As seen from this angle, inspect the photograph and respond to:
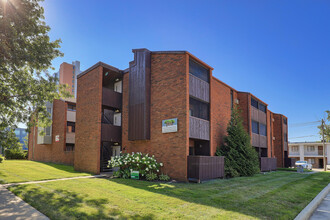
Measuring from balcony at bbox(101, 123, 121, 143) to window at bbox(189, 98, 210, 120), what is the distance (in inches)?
246

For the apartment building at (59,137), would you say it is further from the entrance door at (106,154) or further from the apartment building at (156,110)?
the apartment building at (156,110)

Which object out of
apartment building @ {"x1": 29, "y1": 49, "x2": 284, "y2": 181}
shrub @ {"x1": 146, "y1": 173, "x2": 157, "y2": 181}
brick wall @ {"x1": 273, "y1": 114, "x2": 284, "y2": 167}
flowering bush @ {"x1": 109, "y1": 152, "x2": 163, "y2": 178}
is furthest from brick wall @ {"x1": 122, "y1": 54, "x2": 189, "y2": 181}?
brick wall @ {"x1": 273, "y1": 114, "x2": 284, "y2": 167}

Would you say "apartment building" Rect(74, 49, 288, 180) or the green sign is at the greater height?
"apartment building" Rect(74, 49, 288, 180)

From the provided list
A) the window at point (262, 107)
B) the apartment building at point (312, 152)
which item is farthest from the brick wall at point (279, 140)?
the apartment building at point (312, 152)

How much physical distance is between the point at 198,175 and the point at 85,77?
41.6 feet

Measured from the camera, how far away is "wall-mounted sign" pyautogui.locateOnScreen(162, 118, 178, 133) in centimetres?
1417

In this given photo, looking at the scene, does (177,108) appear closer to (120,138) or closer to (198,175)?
(198,175)

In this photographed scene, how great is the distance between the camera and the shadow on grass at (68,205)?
6.11 m

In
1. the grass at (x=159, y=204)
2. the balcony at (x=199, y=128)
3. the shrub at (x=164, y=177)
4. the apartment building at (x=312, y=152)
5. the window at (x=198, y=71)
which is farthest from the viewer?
the apartment building at (x=312, y=152)

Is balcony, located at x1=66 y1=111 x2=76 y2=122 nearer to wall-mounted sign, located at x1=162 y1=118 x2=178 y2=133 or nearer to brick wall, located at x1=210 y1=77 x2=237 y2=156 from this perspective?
wall-mounted sign, located at x1=162 y1=118 x2=178 y2=133

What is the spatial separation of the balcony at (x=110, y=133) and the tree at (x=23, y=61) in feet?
12.3

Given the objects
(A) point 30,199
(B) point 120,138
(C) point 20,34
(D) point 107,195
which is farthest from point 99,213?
(B) point 120,138

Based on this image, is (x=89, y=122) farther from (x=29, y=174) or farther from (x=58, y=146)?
(x=58, y=146)

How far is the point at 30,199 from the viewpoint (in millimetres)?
7891
